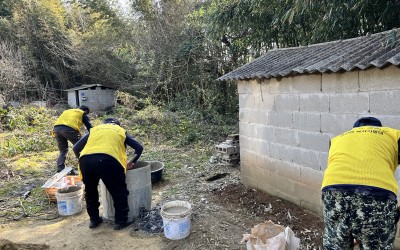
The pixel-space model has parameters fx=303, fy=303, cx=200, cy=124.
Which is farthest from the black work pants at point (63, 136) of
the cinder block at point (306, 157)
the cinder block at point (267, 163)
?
the cinder block at point (306, 157)

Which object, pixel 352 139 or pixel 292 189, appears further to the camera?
pixel 292 189

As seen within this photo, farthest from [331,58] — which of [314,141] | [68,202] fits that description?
[68,202]

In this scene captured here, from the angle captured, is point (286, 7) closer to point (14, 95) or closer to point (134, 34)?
point (134, 34)

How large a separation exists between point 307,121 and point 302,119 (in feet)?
0.33

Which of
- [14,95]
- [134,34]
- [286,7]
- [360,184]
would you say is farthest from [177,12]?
[360,184]

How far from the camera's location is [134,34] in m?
16.3

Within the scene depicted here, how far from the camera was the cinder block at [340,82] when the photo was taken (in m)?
3.78

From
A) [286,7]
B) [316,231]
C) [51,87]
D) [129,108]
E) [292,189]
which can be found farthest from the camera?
[51,87]

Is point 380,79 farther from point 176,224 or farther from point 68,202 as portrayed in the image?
point 68,202

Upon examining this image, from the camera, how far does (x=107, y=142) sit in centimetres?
413

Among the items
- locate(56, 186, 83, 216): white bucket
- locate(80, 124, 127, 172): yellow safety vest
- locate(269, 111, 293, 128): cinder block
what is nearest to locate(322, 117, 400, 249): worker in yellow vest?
locate(269, 111, 293, 128): cinder block

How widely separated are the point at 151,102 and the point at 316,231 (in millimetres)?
11366

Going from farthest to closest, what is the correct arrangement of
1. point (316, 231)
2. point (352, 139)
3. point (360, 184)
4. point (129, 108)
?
point (129, 108) < point (316, 231) < point (352, 139) < point (360, 184)

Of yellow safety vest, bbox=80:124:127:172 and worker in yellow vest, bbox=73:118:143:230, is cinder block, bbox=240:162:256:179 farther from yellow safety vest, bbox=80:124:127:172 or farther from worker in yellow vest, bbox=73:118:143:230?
yellow safety vest, bbox=80:124:127:172
